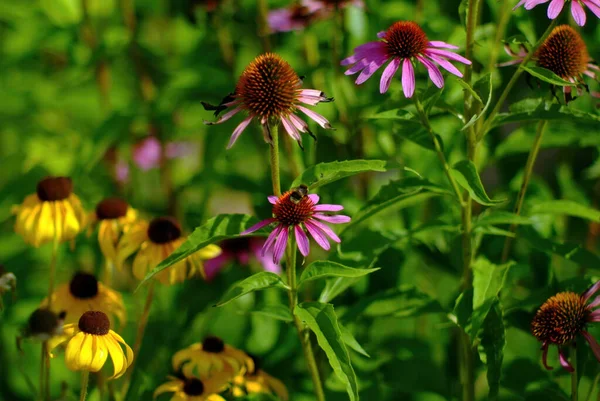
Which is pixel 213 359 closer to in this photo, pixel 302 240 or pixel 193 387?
pixel 193 387

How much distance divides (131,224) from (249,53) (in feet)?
2.59

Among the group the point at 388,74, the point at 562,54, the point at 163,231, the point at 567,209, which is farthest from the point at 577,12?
the point at 163,231

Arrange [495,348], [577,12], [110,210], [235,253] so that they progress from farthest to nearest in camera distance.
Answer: [235,253], [110,210], [495,348], [577,12]

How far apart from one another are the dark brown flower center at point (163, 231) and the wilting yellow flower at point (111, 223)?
0.06 metres

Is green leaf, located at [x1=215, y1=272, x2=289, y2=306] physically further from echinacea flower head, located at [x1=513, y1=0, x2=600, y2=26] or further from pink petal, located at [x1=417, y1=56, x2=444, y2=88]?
echinacea flower head, located at [x1=513, y1=0, x2=600, y2=26]

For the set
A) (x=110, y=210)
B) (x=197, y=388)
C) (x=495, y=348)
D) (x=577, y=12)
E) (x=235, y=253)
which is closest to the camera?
(x=577, y=12)

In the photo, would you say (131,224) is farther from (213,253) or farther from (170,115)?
(170,115)

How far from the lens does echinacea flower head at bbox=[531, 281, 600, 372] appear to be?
111 centimetres

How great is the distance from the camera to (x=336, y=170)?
106 centimetres

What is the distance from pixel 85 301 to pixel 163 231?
0.55 feet

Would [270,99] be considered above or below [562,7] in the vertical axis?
below

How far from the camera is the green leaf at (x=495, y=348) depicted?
1.17 meters

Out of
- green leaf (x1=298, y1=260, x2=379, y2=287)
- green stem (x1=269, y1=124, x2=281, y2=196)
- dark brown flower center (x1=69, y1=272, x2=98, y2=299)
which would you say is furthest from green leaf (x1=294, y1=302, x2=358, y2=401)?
dark brown flower center (x1=69, y1=272, x2=98, y2=299)

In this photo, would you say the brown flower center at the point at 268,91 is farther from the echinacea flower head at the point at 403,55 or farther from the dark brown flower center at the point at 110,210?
the dark brown flower center at the point at 110,210
